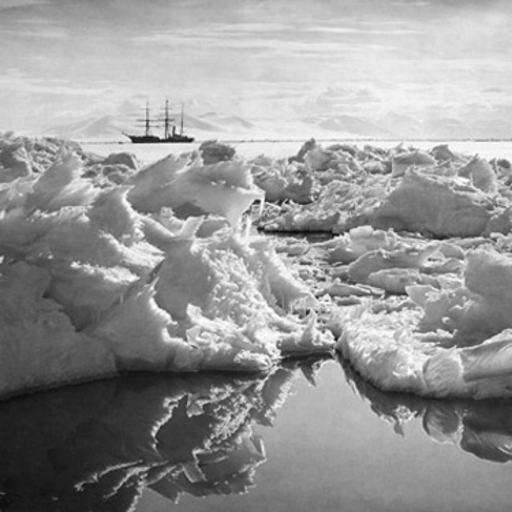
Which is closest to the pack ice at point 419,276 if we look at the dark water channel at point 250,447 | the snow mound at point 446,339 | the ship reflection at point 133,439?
the snow mound at point 446,339

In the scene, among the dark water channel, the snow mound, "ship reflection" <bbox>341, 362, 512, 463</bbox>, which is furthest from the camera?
the snow mound

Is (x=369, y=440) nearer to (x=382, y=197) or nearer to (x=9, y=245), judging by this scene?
(x=9, y=245)

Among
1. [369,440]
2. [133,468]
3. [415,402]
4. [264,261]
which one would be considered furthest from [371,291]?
[133,468]

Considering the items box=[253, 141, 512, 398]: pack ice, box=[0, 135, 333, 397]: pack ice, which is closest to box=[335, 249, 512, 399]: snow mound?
box=[253, 141, 512, 398]: pack ice

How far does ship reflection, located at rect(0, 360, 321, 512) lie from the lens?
10.4ft

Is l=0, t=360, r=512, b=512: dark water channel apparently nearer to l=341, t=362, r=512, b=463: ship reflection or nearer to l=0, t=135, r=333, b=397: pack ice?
l=341, t=362, r=512, b=463: ship reflection

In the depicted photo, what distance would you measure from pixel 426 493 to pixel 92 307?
6.61ft

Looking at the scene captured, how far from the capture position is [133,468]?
339cm

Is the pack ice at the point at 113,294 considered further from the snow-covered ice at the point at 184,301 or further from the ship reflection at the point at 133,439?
the ship reflection at the point at 133,439

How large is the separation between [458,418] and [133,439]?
1.41 m

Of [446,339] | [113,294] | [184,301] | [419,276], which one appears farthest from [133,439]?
[419,276]

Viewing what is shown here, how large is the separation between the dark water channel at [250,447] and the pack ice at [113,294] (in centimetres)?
14

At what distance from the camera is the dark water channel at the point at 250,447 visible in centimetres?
309

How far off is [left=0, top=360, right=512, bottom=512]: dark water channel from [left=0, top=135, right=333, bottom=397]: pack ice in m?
0.14
